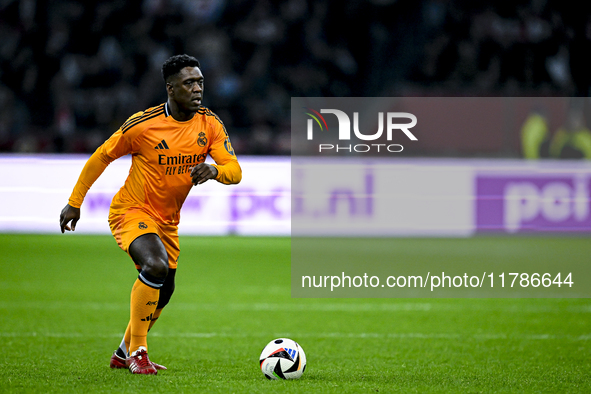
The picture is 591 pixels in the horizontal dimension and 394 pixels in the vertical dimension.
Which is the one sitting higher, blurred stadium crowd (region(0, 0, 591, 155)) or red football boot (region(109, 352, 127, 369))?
blurred stadium crowd (region(0, 0, 591, 155))

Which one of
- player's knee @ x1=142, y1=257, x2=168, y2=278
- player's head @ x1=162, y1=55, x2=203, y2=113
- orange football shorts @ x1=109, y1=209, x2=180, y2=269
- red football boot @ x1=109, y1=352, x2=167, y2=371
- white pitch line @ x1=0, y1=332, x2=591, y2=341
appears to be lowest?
white pitch line @ x1=0, y1=332, x2=591, y2=341

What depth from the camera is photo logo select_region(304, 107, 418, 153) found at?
44.7ft

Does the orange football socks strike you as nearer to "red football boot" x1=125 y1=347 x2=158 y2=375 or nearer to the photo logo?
"red football boot" x1=125 y1=347 x2=158 y2=375

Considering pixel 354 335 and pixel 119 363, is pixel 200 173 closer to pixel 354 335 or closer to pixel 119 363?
pixel 119 363

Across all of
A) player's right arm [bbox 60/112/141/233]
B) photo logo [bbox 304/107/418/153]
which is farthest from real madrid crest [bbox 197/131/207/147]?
photo logo [bbox 304/107/418/153]

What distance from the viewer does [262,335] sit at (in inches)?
249

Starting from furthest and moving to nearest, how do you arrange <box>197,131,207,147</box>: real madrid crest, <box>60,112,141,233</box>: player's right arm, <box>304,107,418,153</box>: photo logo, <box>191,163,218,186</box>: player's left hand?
<box>304,107,418,153</box>: photo logo, <box>197,131,207,147</box>: real madrid crest, <box>60,112,141,233</box>: player's right arm, <box>191,163,218,186</box>: player's left hand

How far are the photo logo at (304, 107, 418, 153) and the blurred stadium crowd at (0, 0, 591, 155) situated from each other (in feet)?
2.83

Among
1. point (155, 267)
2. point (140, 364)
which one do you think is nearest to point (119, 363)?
point (140, 364)

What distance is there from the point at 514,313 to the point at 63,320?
428 centimetres

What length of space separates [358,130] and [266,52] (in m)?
3.77

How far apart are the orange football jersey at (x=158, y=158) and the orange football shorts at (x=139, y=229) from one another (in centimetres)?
5

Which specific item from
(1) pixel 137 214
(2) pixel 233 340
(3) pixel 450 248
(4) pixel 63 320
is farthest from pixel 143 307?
(3) pixel 450 248

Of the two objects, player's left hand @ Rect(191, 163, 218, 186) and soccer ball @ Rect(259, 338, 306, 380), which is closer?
player's left hand @ Rect(191, 163, 218, 186)
